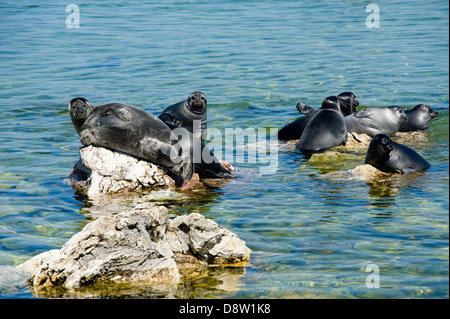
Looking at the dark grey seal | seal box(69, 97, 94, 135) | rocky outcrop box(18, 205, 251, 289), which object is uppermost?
seal box(69, 97, 94, 135)

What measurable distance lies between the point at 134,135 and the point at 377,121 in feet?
16.1

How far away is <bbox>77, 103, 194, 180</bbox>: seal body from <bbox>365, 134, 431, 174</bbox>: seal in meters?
2.53

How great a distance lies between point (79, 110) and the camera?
782cm

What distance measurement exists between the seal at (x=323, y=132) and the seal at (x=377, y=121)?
2.23 ft

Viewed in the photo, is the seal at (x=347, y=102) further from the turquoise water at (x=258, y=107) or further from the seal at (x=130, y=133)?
the seal at (x=130, y=133)

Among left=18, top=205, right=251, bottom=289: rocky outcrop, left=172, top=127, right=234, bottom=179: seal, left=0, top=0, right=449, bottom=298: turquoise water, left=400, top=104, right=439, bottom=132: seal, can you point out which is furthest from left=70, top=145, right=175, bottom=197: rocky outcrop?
left=400, top=104, right=439, bottom=132: seal

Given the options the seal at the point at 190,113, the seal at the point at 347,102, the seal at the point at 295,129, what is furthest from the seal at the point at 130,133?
the seal at the point at 347,102

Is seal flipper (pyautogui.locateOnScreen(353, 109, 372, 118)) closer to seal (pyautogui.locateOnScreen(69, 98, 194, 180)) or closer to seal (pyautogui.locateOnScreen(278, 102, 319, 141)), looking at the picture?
seal (pyautogui.locateOnScreen(278, 102, 319, 141))

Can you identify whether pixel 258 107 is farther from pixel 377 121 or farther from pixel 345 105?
pixel 377 121

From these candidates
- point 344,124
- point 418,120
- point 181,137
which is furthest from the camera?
point 418,120

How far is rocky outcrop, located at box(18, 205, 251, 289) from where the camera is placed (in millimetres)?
4828

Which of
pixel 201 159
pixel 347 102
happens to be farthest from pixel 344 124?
pixel 201 159
